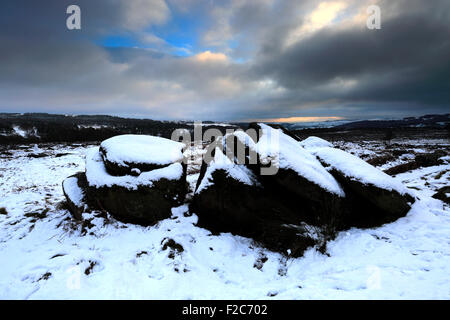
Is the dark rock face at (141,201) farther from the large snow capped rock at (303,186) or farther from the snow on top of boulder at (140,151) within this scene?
the large snow capped rock at (303,186)

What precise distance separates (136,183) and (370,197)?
8.48m

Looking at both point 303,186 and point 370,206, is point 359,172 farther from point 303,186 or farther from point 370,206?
point 303,186

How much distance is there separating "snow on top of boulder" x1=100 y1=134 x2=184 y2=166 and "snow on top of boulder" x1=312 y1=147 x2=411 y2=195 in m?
6.48

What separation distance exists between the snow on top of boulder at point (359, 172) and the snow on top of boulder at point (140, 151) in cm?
648

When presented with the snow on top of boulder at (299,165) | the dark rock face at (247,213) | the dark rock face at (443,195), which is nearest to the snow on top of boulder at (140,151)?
the dark rock face at (247,213)

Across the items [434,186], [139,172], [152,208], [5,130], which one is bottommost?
[152,208]

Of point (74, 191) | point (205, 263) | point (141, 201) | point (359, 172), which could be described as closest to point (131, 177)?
point (141, 201)

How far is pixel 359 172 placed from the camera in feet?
22.9

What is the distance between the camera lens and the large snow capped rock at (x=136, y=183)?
7.57 m

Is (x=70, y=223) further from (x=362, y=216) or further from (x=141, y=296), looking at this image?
(x=362, y=216)

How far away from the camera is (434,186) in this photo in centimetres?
916

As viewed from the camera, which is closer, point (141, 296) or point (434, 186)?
point (141, 296)
